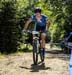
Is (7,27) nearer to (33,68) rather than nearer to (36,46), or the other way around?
(36,46)

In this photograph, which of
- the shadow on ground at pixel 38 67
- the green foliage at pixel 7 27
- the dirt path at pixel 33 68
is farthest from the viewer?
the green foliage at pixel 7 27

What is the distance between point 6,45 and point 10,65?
603 centimetres

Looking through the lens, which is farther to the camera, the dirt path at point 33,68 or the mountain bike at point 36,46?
the mountain bike at point 36,46

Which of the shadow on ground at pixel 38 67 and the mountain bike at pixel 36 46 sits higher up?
the mountain bike at pixel 36 46

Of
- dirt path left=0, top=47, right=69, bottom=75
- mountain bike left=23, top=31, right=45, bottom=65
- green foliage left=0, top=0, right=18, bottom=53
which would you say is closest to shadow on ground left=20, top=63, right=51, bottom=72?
dirt path left=0, top=47, right=69, bottom=75

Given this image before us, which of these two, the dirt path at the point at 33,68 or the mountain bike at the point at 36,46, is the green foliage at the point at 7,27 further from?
the mountain bike at the point at 36,46

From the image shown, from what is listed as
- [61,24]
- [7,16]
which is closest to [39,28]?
[7,16]

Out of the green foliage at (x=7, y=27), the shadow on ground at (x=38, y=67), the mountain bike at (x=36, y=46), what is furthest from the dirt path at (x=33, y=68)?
the green foliage at (x=7, y=27)

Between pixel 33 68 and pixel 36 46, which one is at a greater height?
pixel 36 46

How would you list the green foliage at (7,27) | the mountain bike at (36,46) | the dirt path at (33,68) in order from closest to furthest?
1. the dirt path at (33,68)
2. the mountain bike at (36,46)
3. the green foliage at (7,27)

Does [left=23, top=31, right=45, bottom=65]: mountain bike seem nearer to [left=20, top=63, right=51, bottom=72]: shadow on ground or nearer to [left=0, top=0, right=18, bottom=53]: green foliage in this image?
[left=20, top=63, right=51, bottom=72]: shadow on ground

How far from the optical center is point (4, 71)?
876 centimetres

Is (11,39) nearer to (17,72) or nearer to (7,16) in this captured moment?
(7,16)

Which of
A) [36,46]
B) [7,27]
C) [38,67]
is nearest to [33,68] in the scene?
[38,67]
